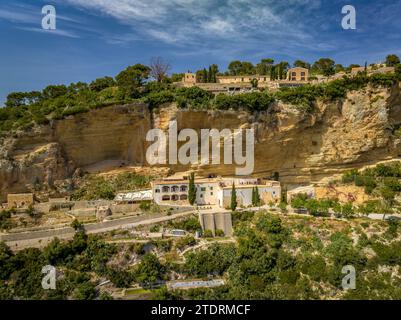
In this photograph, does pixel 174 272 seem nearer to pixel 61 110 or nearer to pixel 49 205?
pixel 49 205

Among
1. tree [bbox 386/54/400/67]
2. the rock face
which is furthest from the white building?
tree [bbox 386/54/400/67]

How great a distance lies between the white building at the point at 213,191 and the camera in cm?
2292

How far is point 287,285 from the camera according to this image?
16.9m

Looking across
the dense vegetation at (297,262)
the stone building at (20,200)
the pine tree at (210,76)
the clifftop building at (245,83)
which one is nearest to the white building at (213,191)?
the dense vegetation at (297,262)

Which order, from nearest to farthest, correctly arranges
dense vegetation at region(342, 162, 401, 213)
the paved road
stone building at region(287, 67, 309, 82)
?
1. the paved road
2. dense vegetation at region(342, 162, 401, 213)
3. stone building at region(287, 67, 309, 82)

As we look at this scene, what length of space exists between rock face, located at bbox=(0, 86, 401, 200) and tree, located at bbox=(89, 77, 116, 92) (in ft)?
25.8

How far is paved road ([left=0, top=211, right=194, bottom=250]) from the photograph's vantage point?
1784 centimetres

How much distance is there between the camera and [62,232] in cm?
1858

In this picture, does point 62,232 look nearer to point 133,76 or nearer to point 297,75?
point 133,76
